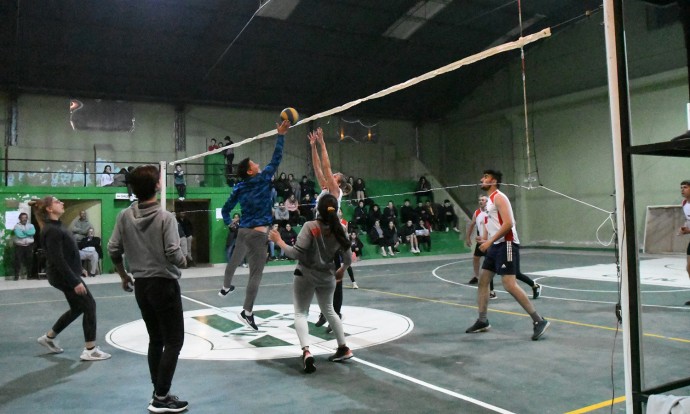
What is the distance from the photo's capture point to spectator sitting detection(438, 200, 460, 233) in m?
21.8

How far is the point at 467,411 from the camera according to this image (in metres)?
3.43

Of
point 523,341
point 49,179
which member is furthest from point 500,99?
point 523,341

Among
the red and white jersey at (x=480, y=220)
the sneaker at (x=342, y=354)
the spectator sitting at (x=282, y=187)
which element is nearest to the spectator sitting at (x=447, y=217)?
the spectator sitting at (x=282, y=187)

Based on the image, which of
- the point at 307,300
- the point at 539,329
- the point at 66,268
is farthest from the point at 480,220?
the point at 66,268

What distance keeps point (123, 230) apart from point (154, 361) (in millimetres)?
942

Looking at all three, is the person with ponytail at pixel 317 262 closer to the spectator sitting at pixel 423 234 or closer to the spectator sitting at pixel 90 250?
the spectator sitting at pixel 90 250

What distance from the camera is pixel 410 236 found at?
1980 centimetres

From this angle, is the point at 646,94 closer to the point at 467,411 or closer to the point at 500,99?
the point at 500,99

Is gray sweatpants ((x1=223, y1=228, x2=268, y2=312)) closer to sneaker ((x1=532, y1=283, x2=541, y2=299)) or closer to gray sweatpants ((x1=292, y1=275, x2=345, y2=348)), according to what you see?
gray sweatpants ((x1=292, y1=275, x2=345, y2=348))

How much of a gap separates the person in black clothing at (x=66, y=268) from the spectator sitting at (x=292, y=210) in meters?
13.0

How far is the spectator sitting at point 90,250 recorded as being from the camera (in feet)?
48.8

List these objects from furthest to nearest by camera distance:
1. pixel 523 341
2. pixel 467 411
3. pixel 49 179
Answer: pixel 49 179 → pixel 523 341 → pixel 467 411

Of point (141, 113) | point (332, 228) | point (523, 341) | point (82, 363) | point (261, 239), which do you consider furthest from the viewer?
point (141, 113)

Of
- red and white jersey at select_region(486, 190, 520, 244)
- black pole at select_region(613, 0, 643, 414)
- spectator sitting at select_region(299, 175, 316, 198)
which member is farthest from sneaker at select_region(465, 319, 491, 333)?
spectator sitting at select_region(299, 175, 316, 198)
